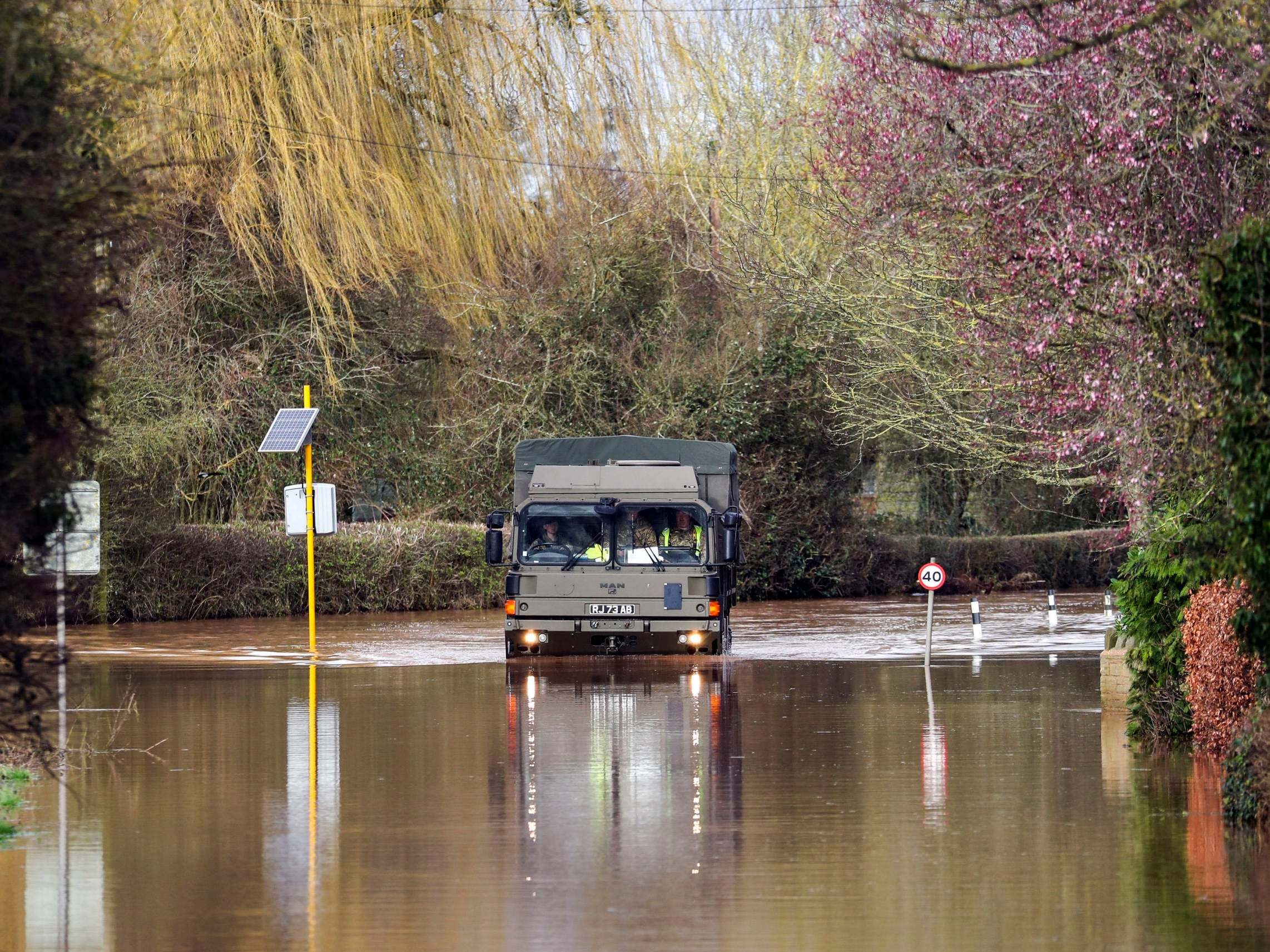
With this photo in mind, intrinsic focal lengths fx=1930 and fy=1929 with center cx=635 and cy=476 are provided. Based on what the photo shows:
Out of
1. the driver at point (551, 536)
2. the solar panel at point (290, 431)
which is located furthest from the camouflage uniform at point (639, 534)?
the solar panel at point (290, 431)

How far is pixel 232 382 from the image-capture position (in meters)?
36.0

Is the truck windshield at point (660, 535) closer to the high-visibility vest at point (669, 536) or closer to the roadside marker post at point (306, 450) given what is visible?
the high-visibility vest at point (669, 536)

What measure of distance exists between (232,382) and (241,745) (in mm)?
21262

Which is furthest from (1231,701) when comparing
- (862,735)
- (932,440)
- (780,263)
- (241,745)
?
(780,263)

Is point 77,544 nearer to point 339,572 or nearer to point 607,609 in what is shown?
point 607,609

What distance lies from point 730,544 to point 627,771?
409 inches

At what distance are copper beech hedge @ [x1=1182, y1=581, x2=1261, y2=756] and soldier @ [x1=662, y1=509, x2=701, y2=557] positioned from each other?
11.5 metres

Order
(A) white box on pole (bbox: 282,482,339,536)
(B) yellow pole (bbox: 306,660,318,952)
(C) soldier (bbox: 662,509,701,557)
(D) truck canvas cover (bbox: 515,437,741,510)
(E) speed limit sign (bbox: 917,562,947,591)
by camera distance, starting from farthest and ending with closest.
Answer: (D) truck canvas cover (bbox: 515,437,741,510) < (A) white box on pole (bbox: 282,482,339,536) < (C) soldier (bbox: 662,509,701,557) < (E) speed limit sign (bbox: 917,562,947,591) < (B) yellow pole (bbox: 306,660,318,952)

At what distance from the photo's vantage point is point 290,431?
24.4m

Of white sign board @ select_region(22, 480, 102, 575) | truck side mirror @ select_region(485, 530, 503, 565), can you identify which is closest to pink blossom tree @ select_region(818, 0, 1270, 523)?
white sign board @ select_region(22, 480, 102, 575)

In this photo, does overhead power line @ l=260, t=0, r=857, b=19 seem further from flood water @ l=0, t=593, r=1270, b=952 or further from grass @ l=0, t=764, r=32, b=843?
grass @ l=0, t=764, r=32, b=843

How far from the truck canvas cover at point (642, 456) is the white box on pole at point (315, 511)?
2.68 meters

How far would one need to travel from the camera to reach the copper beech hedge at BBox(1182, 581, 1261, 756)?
12.6 m

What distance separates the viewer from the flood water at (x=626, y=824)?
8.53 m
